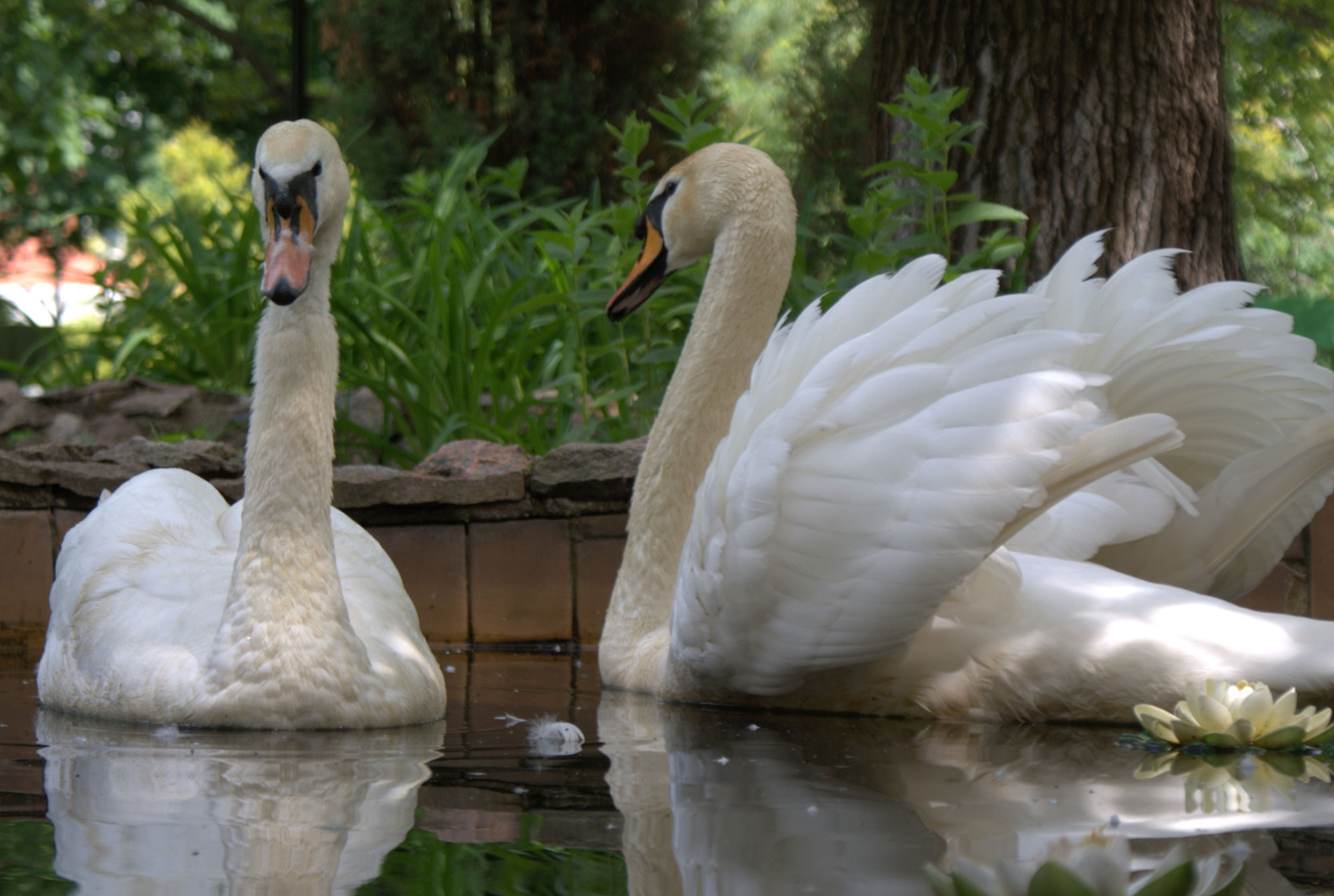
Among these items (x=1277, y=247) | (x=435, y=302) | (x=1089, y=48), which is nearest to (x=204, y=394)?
(x=435, y=302)

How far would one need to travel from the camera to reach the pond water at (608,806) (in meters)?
1.80

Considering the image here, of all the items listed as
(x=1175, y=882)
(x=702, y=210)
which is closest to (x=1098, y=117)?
(x=702, y=210)

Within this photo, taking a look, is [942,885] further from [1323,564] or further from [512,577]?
[1323,564]

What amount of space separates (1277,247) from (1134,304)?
311 inches

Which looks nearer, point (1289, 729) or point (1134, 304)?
point (1289, 729)

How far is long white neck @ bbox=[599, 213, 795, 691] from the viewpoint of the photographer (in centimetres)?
377

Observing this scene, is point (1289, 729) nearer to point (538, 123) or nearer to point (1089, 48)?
point (1089, 48)

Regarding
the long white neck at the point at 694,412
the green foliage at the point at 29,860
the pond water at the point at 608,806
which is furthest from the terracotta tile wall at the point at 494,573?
the green foliage at the point at 29,860

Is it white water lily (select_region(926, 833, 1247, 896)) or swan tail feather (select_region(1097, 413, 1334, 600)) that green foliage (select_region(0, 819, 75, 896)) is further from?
swan tail feather (select_region(1097, 413, 1334, 600))

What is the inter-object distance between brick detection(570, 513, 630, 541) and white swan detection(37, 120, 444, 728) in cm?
102

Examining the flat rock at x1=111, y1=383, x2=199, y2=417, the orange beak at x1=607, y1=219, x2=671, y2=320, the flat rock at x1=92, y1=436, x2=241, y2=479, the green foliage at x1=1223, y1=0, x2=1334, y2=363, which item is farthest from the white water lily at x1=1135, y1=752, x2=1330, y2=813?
the green foliage at x1=1223, y1=0, x2=1334, y2=363

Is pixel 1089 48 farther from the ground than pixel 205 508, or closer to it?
farther from the ground

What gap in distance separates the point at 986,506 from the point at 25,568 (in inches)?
119

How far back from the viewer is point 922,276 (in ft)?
10.2
